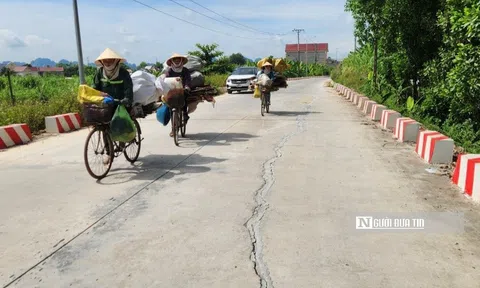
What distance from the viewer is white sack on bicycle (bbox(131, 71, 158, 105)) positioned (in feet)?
23.0

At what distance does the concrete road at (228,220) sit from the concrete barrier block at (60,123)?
8.40 ft

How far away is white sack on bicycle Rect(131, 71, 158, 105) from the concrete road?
1.13m

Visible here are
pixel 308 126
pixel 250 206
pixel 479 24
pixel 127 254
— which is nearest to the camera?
pixel 127 254

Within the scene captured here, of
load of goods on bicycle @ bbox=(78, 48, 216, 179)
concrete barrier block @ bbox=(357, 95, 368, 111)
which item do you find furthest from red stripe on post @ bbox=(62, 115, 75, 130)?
concrete barrier block @ bbox=(357, 95, 368, 111)

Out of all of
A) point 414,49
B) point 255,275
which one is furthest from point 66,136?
point 414,49

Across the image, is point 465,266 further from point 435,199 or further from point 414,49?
point 414,49

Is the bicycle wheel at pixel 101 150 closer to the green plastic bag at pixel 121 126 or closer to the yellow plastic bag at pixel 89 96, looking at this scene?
the green plastic bag at pixel 121 126

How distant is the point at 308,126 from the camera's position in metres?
11.7

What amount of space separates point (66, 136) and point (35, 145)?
1220mm

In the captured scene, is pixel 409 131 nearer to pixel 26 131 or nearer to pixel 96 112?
pixel 96 112

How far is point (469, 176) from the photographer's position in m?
5.59

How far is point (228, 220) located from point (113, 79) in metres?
3.21

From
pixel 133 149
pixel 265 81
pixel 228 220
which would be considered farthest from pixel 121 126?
pixel 265 81

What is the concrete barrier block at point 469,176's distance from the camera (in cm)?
535
